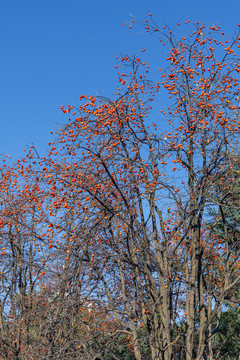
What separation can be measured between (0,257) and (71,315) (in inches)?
191

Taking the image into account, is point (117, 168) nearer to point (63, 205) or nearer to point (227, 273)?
point (63, 205)

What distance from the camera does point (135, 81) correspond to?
428 inches

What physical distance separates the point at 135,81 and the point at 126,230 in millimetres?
3815

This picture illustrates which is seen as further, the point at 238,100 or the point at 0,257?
the point at 0,257

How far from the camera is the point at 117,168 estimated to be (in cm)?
1065

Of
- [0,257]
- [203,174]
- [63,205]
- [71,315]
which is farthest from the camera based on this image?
[0,257]

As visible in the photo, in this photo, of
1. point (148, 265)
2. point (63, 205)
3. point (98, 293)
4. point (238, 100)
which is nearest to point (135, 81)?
point (238, 100)

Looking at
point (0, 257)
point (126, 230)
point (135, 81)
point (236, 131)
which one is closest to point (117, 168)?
point (126, 230)

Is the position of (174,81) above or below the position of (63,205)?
above

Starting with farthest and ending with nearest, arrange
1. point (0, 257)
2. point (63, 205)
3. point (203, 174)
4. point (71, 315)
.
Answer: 1. point (0, 257)
2. point (203, 174)
3. point (63, 205)
4. point (71, 315)

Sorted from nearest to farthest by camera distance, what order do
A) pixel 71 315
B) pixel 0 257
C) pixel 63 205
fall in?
1. pixel 71 315
2. pixel 63 205
3. pixel 0 257

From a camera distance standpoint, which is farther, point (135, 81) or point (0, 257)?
point (0, 257)

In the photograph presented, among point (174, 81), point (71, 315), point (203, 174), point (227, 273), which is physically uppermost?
point (174, 81)

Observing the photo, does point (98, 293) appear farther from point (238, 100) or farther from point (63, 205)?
point (238, 100)
